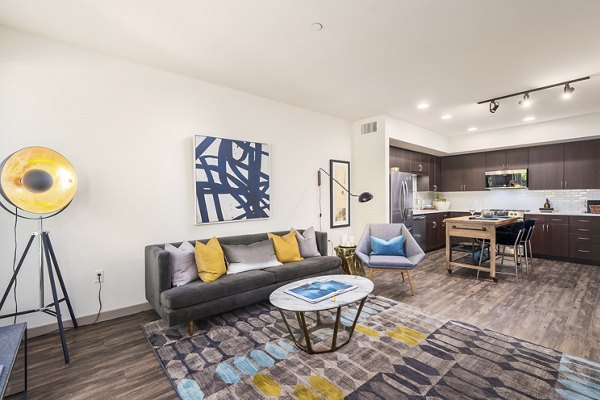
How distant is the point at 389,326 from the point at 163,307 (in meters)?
2.18

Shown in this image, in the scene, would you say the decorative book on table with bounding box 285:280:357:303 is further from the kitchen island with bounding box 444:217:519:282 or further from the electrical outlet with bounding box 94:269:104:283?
the kitchen island with bounding box 444:217:519:282

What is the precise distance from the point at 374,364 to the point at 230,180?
107 inches

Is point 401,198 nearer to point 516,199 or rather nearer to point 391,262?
point 391,262

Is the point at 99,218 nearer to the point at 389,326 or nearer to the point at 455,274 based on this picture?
the point at 389,326

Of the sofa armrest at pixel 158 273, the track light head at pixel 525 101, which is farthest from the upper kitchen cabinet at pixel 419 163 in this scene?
the sofa armrest at pixel 158 273

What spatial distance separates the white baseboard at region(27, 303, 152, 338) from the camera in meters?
2.61

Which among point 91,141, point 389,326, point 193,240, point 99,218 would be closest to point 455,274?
point 389,326

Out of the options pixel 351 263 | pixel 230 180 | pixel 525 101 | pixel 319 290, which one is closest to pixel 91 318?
pixel 230 180

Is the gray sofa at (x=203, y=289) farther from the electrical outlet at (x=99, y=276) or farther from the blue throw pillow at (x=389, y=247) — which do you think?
the blue throw pillow at (x=389, y=247)

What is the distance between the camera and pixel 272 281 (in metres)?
3.20

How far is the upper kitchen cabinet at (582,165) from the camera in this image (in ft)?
17.5

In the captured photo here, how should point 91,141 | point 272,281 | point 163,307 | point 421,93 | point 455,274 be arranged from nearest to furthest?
point 163,307, point 91,141, point 272,281, point 421,93, point 455,274

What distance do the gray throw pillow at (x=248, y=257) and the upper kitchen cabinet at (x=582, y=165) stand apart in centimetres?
618

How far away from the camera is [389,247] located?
4.01 metres
